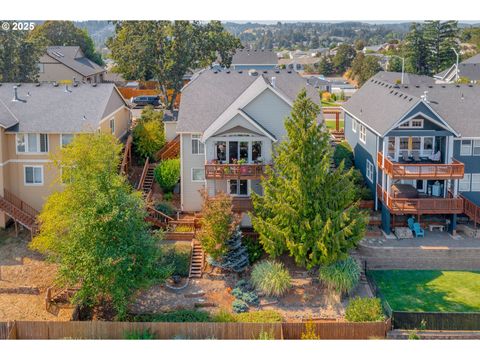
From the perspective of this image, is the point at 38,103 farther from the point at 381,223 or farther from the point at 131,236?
the point at 381,223

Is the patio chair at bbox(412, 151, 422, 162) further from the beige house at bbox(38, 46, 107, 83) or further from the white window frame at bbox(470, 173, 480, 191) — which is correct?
the beige house at bbox(38, 46, 107, 83)

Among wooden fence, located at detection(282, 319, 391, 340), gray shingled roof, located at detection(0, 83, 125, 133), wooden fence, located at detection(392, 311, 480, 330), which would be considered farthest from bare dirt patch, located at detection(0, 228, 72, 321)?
wooden fence, located at detection(392, 311, 480, 330)

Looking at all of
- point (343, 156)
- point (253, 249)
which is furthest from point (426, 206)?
point (253, 249)

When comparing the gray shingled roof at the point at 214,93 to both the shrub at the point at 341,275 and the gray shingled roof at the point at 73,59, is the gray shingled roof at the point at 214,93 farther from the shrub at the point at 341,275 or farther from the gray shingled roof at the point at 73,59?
the gray shingled roof at the point at 73,59

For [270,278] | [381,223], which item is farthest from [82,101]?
[381,223]

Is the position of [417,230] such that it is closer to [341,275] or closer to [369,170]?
[369,170]

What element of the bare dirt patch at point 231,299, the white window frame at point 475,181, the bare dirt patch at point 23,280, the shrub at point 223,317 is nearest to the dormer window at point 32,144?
the bare dirt patch at point 23,280

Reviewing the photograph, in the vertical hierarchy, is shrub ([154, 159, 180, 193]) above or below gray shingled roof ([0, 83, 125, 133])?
below
